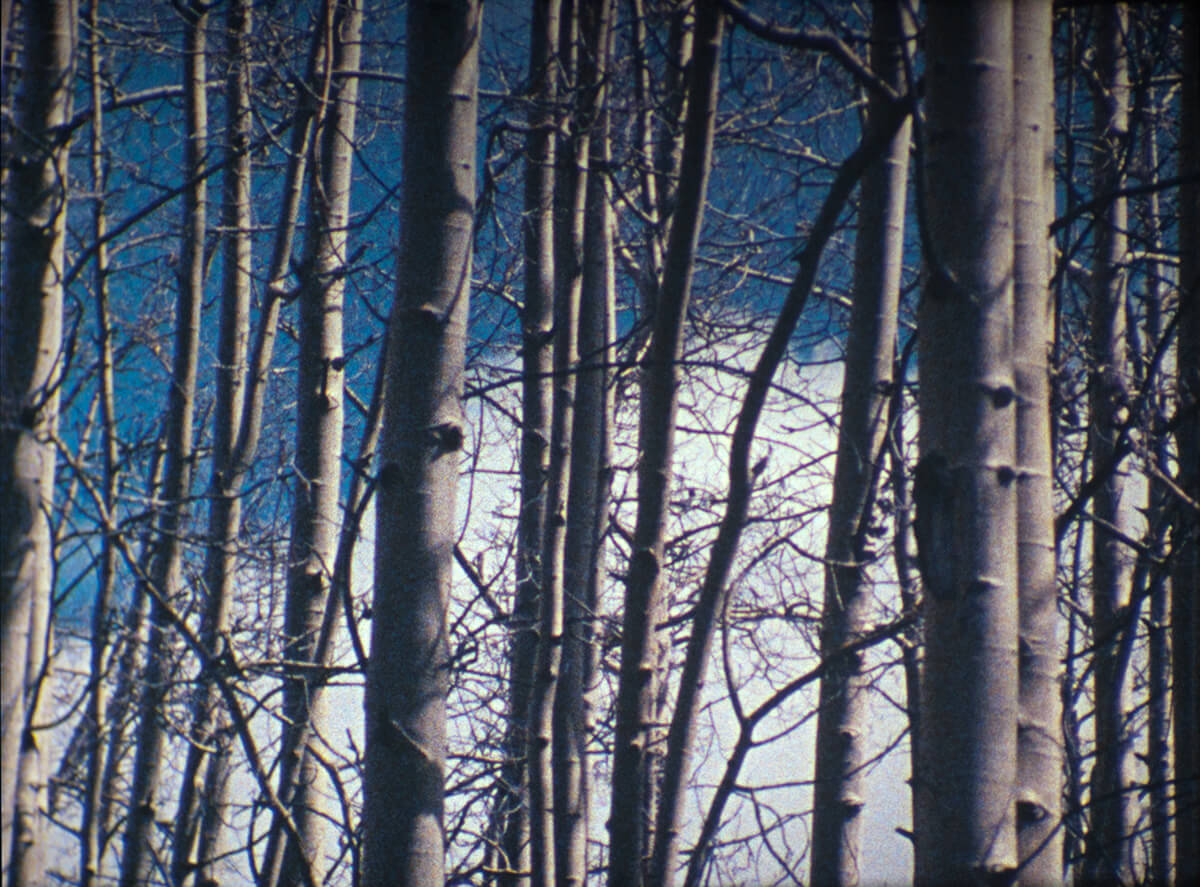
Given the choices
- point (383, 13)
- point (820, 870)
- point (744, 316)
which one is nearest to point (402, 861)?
point (820, 870)

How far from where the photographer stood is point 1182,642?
11.7 feet

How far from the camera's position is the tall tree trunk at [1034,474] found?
75.9 inches

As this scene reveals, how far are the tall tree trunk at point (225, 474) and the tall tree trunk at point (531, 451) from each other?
120 cm

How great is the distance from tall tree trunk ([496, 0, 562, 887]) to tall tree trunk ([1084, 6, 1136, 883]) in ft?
8.21

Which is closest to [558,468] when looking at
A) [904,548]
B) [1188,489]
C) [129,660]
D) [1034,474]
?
[904,548]

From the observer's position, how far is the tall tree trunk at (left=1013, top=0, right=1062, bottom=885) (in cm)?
193

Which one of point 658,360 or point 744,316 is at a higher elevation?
point 744,316

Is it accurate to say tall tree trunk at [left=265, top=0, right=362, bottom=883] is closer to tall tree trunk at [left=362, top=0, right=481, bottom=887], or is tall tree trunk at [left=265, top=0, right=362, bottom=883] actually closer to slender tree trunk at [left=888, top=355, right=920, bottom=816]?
tall tree trunk at [left=362, top=0, right=481, bottom=887]

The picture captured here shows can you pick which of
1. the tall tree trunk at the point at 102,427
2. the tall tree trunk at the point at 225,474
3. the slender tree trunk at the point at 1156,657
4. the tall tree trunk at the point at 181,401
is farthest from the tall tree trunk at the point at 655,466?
the slender tree trunk at the point at 1156,657

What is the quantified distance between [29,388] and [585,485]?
7.40 ft

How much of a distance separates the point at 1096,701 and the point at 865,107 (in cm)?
369

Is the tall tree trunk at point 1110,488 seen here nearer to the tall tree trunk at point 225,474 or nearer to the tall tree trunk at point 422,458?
the tall tree trunk at point 422,458

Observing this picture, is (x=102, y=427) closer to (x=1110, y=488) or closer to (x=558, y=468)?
(x=558, y=468)

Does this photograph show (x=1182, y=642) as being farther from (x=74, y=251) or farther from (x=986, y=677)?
(x=74, y=251)
